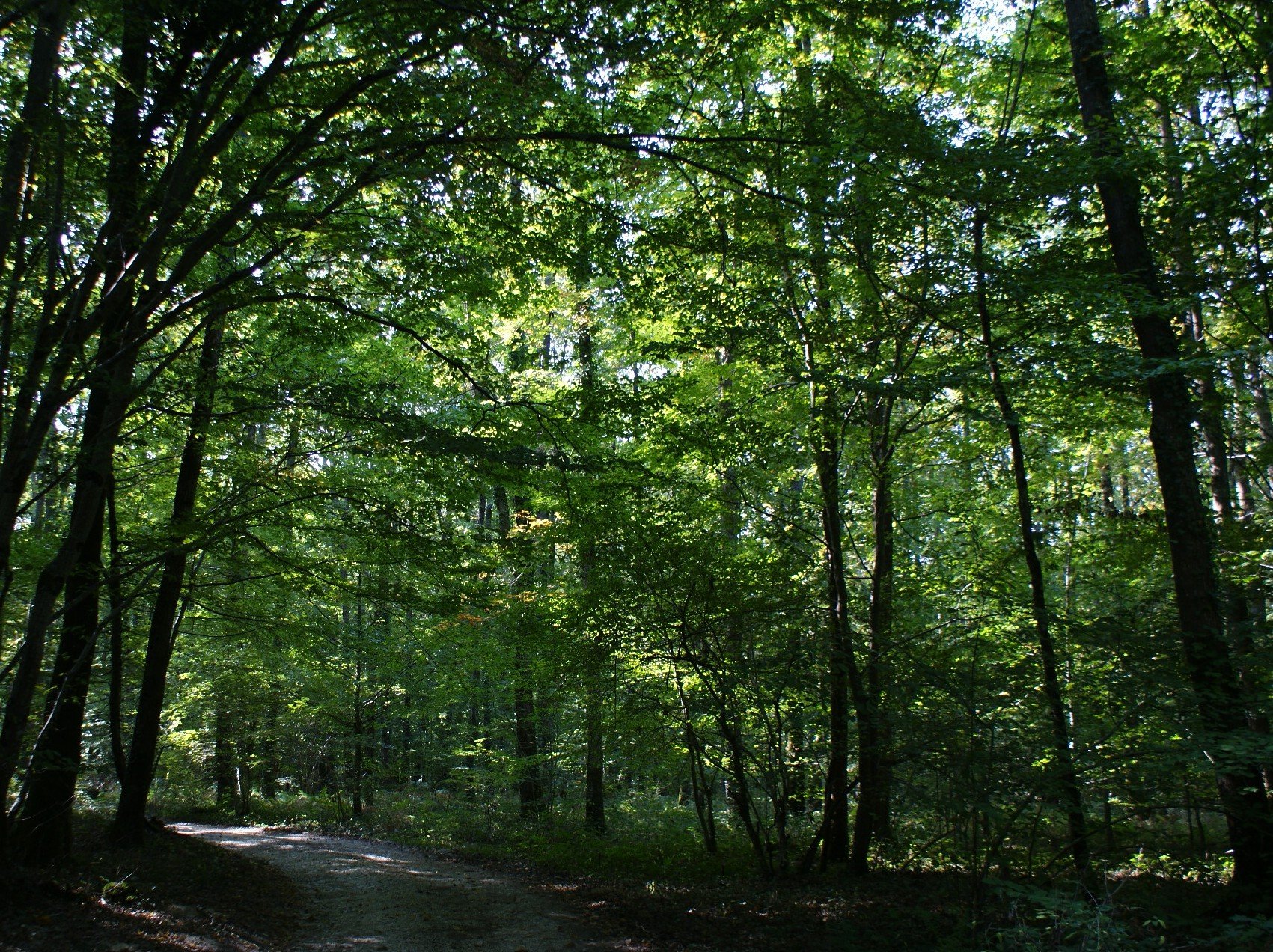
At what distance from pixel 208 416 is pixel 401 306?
2176mm

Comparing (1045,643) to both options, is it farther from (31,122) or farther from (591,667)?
(31,122)

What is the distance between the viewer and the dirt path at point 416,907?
6582mm

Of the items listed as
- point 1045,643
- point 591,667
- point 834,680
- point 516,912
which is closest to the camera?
point 1045,643

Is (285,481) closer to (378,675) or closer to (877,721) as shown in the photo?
(877,721)

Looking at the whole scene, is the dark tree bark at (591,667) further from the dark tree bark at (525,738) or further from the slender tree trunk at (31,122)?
the slender tree trunk at (31,122)

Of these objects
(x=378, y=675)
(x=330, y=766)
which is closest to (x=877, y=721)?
(x=378, y=675)

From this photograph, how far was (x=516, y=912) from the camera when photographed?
25.3 feet

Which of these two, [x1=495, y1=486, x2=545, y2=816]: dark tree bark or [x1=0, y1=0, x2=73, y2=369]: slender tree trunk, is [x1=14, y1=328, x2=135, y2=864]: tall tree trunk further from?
[x1=495, y1=486, x2=545, y2=816]: dark tree bark

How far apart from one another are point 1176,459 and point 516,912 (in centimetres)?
781

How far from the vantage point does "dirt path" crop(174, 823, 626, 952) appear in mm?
6582

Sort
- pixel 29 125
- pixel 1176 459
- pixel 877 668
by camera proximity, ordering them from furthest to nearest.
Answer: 1. pixel 877 668
2. pixel 1176 459
3. pixel 29 125

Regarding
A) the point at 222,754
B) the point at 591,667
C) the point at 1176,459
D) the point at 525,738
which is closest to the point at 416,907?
the point at 591,667

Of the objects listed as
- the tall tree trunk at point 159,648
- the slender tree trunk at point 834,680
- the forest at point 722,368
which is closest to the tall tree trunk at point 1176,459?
the forest at point 722,368

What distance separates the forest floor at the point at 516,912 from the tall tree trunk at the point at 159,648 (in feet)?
1.34
